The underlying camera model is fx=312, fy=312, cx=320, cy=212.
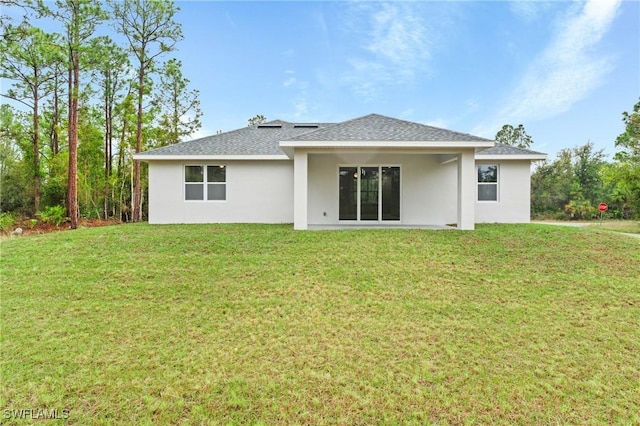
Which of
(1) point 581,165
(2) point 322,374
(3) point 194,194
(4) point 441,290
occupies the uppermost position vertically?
(1) point 581,165

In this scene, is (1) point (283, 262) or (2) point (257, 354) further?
(1) point (283, 262)

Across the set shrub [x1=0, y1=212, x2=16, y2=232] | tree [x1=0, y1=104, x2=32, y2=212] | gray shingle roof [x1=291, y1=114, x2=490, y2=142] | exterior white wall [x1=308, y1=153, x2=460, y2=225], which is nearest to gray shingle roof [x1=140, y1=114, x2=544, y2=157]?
gray shingle roof [x1=291, y1=114, x2=490, y2=142]

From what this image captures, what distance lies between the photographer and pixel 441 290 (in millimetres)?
5816

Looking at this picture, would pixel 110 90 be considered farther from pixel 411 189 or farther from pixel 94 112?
pixel 411 189

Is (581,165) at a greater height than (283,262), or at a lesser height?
greater

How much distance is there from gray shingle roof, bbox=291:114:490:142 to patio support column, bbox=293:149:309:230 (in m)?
0.61

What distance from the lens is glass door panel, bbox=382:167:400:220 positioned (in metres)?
12.2

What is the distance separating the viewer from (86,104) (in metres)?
19.9

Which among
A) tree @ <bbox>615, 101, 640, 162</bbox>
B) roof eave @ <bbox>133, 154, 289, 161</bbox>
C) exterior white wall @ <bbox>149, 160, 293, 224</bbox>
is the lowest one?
exterior white wall @ <bbox>149, 160, 293, 224</bbox>

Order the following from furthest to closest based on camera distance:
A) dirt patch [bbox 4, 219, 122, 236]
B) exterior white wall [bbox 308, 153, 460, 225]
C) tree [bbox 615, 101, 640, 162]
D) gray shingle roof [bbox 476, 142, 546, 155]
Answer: tree [bbox 615, 101, 640, 162], dirt patch [bbox 4, 219, 122, 236], gray shingle roof [bbox 476, 142, 546, 155], exterior white wall [bbox 308, 153, 460, 225]

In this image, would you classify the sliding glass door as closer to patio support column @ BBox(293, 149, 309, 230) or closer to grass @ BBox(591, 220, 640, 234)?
patio support column @ BBox(293, 149, 309, 230)

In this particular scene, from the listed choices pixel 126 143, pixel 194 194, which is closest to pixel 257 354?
pixel 194 194

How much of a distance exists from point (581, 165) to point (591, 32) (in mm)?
16846

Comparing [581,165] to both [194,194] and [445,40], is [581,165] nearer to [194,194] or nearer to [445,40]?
[445,40]
